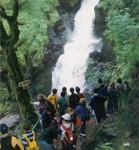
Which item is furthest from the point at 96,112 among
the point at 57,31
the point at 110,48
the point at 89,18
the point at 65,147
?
the point at 89,18

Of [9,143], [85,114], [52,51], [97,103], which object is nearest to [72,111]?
[85,114]

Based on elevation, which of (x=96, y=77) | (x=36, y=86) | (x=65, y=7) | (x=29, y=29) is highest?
(x=65, y=7)

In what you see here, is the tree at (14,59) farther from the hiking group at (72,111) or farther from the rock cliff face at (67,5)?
the rock cliff face at (67,5)

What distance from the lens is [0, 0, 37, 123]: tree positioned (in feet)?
40.8

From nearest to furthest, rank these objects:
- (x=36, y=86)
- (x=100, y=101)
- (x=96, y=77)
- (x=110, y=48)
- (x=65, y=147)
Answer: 1. (x=65, y=147)
2. (x=100, y=101)
3. (x=96, y=77)
4. (x=110, y=48)
5. (x=36, y=86)

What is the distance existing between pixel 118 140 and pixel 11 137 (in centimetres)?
347

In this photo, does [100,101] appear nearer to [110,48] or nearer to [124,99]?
[124,99]

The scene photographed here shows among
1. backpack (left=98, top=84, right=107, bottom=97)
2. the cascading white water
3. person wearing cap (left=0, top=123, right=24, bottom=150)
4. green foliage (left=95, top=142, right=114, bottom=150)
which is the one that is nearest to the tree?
backpack (left=98, top=84, right=107, bottom=97)

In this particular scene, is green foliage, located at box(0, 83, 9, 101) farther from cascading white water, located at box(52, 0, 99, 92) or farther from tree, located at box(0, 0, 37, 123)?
tree, located at box(0, 0, 37, 123)

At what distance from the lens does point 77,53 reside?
26766mm

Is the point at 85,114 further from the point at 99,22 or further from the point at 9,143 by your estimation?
the point at 99,22

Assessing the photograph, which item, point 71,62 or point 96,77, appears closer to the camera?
point 96,77

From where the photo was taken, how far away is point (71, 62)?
86.8ft

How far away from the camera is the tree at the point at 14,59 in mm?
12445
